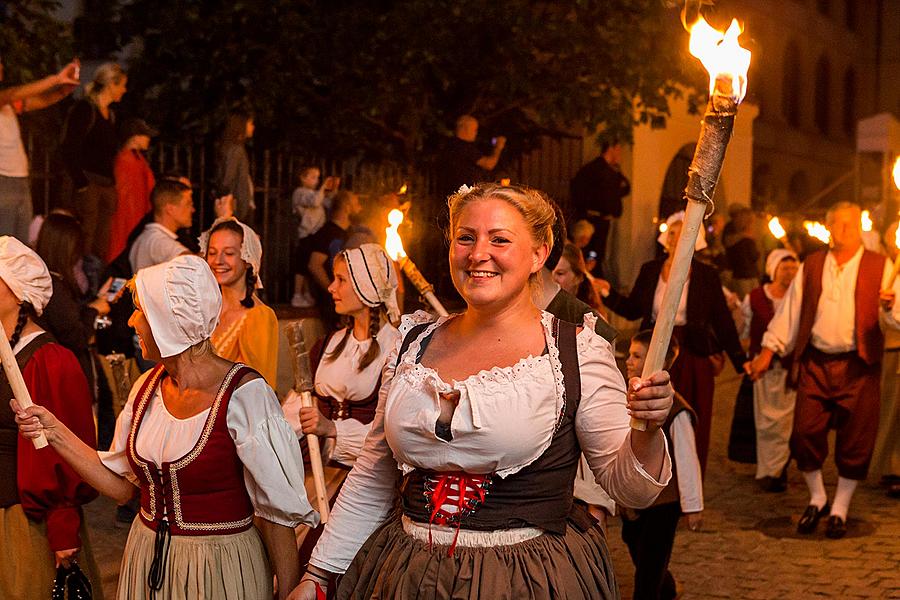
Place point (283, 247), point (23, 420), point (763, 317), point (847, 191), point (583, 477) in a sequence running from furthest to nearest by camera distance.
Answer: point (847, 191), point (283, 247), point (763, 317), point (583, 477), point (23, 420)

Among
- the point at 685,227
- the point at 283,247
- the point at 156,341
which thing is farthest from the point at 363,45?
the point at 685,227

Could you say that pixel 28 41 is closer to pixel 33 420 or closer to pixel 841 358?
pixel 841 358

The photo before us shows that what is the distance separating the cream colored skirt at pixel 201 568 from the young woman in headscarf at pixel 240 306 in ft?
7.20

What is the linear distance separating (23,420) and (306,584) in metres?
1.07

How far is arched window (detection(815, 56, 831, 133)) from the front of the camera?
4422 centimetres

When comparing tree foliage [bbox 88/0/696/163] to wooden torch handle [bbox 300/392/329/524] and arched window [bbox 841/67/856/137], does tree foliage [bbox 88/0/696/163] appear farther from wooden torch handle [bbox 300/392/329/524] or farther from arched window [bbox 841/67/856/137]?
arched window [bbox 841/67/856/137]

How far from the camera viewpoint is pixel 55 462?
468cm

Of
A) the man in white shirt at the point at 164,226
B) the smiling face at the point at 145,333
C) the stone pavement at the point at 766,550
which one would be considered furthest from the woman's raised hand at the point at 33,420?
the man in white shirt at the point at 164,226

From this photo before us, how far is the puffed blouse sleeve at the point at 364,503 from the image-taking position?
12.3ft

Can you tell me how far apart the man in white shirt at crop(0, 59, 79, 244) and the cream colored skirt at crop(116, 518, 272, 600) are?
5.42m

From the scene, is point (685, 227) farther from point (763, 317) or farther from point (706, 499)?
point (763, 317)

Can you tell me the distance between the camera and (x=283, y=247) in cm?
1296

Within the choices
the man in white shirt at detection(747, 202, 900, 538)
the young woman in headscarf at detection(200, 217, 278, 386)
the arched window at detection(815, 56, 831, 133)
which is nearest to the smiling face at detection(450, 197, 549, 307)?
the young woman in headscarf at detection(200, 217, 278, 386)

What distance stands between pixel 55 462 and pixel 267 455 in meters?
1.07
